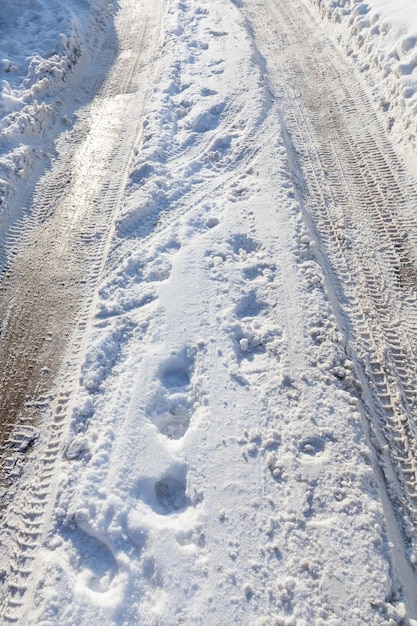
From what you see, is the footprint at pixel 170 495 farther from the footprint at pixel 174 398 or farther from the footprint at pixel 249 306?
the footprint at pixel 249 306

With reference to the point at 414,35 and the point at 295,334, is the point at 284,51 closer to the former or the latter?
the point at 414,35

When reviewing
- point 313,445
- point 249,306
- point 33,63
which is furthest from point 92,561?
point 33,63

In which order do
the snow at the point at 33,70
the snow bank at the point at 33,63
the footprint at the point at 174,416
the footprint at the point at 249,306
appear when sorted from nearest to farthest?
the footprint at the point at 174,416
the footprint at the point at 249,306
the snow at the point at 33,70
the snow bank at the point at 33,63

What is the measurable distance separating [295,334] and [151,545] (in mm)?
2091

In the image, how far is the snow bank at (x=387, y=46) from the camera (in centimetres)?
664

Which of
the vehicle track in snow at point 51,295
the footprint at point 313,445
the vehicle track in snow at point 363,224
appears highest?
the vehicle track in snow at point 363,224

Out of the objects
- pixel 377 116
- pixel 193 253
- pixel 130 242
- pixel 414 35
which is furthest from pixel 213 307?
pixel 414 35

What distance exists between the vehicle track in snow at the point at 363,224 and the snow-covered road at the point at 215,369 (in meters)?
0.03

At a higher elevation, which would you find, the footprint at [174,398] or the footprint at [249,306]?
the footprint at [249,306]

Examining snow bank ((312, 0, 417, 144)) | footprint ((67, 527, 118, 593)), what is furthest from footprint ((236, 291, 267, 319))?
snow bank ((312, 0, 417, 144))

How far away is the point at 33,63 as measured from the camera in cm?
791

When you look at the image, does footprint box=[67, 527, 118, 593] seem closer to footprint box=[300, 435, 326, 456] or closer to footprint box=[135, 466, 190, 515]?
footprint box=[135, 466, 190, 515]

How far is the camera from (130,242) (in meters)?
5.23

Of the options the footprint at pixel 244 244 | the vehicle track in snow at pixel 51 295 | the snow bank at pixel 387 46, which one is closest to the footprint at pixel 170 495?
the vehicle track in snow at pixel 51 295
